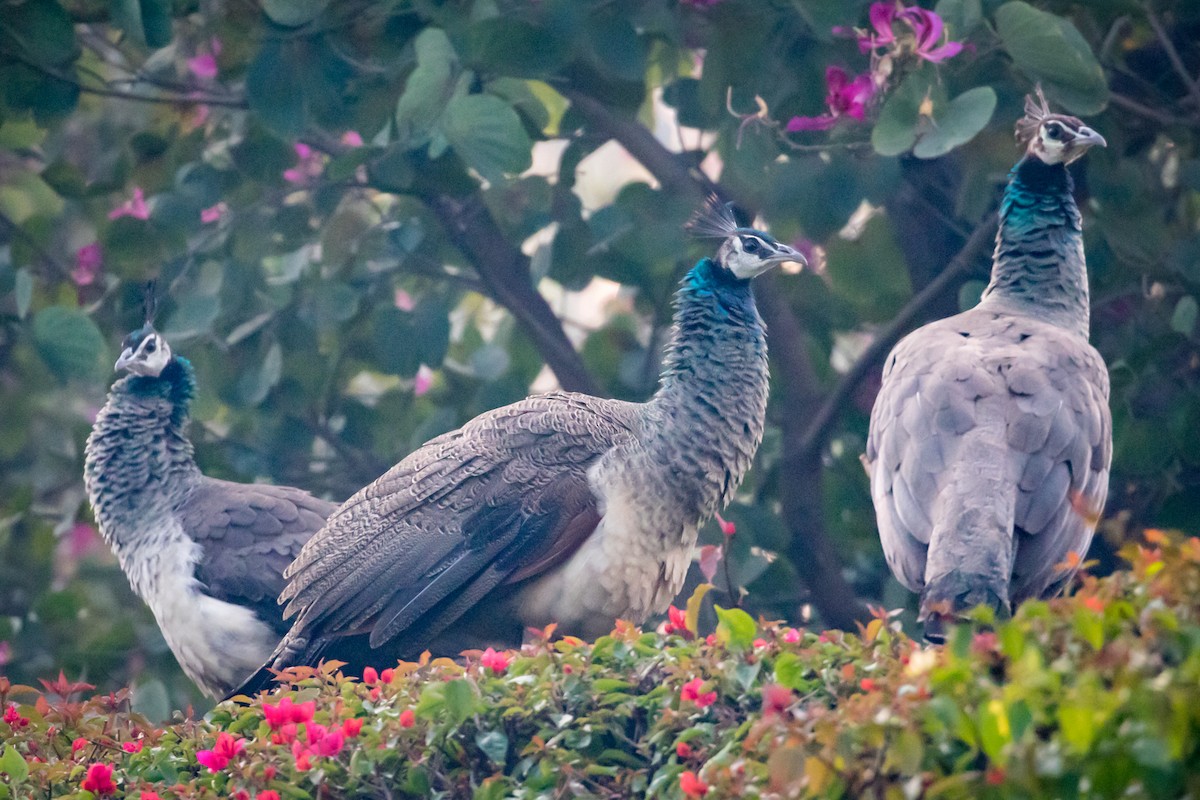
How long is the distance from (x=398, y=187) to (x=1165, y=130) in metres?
2.78

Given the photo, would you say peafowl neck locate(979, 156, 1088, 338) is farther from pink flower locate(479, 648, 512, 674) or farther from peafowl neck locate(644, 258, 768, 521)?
pink flower locate(479, 648, 512, 674)

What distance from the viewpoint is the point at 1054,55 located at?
4.57m

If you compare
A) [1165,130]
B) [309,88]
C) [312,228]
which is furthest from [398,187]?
[1165,130]

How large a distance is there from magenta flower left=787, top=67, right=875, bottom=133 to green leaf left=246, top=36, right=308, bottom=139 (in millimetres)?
1759

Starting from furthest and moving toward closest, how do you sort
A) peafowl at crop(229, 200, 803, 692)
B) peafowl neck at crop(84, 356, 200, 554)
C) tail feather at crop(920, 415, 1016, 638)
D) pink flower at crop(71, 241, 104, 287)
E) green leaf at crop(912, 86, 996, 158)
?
pink flower at crop(71, 241, 104, 287), peafowl neck at crop(84, 356, 200, 554), green leaf at crop(912, 86, 996, 158), peafowl at crop(229, 200, 803, 692), tail feather at crop(920, 415, 1016, 638)

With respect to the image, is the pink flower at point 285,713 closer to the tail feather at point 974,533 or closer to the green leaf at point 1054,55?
the tail feather at point 974,533

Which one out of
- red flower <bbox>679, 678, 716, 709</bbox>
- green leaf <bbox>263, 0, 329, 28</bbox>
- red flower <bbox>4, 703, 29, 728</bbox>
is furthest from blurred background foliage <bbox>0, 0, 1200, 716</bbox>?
red flower <bbox>679, 678, 716, 709</bbox>

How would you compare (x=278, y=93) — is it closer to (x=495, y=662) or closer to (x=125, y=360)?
(x=125, y=360)

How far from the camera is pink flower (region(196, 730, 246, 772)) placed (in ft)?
10.1

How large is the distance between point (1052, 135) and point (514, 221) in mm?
2267

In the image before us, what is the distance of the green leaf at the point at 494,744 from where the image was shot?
3.00 metres

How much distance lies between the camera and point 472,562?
4398 mm

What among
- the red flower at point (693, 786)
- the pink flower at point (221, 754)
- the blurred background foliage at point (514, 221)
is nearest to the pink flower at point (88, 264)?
the blurred background foliage at point (514, 221)

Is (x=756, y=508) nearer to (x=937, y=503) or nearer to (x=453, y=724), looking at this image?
(x=937, y=503)
